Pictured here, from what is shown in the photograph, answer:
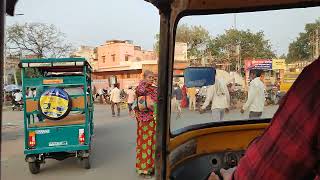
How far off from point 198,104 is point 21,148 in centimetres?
944

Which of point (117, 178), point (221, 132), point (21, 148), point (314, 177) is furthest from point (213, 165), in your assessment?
point (21, 148)

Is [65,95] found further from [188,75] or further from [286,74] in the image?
[286,74]

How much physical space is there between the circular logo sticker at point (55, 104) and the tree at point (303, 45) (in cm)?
582

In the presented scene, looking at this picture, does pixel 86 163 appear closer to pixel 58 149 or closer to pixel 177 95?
pixel 58 149

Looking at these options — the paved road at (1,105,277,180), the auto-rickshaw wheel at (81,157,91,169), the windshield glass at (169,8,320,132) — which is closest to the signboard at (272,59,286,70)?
the windshield glass at (169,8,320,132)

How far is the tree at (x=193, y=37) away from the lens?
7.68 feet

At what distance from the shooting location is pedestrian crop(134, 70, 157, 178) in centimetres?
671

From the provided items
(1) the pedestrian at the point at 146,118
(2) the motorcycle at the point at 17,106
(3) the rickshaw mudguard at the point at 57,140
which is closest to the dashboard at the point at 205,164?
(1) the pedestrian at the point at 146,118

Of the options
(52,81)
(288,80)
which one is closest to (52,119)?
(52,81)

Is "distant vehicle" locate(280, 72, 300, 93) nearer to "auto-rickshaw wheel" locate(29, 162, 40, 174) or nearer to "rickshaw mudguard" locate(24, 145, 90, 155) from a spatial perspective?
"rickshaw mudguard" locate(24, 145, 90, 155)

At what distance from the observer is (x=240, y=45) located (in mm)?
2467

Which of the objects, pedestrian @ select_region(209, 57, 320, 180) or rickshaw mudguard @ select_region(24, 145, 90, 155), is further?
rickshaw mudguard @ select_region(24, 145, 90, 155)

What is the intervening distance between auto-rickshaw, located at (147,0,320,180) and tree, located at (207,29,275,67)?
169 millimetres

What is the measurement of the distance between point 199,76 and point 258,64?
1.18 feet
